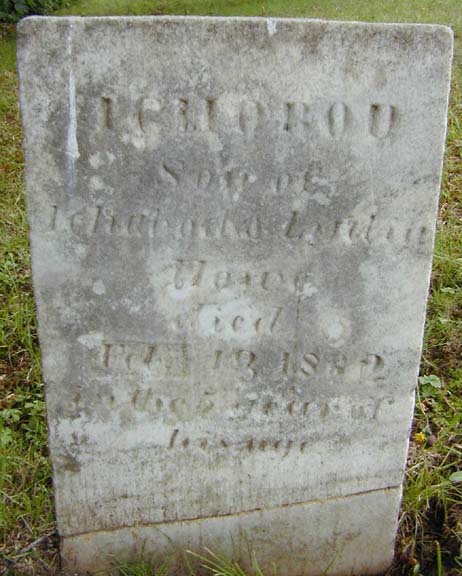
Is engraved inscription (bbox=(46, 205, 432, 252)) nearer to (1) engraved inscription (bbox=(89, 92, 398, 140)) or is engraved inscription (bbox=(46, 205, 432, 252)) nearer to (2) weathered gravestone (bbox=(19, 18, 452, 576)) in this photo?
(2) weathered gravestone (bbox=(19, 18, 452, 576))

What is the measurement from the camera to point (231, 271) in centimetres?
169

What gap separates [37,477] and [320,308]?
4.15 ft

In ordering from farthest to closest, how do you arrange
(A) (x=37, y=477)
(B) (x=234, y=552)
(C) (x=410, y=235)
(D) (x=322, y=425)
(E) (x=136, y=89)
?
1. (A) (x=37, y=477)
2. (B) (x=234, y=552)
3. (D) (x=322, y=425)
4. (C) (x=410, y=235)
5. (E) (x=136, y=89)

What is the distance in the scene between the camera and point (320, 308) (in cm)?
175

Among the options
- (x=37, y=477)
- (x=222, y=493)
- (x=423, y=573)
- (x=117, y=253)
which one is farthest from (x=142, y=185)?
(x=423, y=573)

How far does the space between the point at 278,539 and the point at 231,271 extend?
97 centimetres

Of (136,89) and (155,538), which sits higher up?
(136,89)

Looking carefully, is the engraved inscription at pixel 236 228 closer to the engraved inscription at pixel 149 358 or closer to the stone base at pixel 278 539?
the engraved inscription at pixel 149 358

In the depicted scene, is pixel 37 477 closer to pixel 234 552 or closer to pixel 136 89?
pixel 234 552

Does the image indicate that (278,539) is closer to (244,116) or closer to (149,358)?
(149,358)

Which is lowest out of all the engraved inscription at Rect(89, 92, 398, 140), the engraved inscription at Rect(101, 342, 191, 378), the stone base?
the stone base

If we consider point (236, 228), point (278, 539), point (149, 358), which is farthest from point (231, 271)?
point (278, 539)

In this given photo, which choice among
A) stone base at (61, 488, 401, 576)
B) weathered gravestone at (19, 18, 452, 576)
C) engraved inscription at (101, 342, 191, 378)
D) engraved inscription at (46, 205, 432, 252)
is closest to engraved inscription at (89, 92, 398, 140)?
weathered gravestone at (19, 18, 452, 576)

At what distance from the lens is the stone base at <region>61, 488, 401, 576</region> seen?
2.04 m
